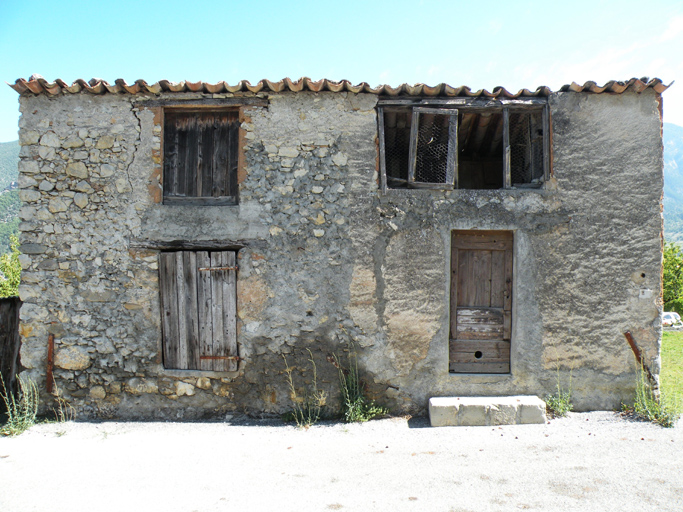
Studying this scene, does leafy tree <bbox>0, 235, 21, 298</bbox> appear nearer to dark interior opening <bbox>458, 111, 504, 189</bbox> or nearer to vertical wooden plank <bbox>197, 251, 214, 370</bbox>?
vertical wooden plank <bbox>197, 251, 214, 370</bbox>

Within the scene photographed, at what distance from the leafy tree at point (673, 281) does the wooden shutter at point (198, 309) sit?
20.7 m

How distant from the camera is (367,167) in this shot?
5.12 metres

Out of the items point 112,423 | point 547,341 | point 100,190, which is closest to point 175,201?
point 100,190

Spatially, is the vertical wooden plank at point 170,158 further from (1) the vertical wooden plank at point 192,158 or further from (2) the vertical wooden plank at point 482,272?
(2) the vertical wooden plank at point 482,272

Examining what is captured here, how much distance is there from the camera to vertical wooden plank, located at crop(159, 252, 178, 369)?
5.18m

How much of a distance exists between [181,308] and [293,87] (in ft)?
9.70

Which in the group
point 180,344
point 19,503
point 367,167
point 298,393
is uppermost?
point 367,167

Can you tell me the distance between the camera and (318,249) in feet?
16.7

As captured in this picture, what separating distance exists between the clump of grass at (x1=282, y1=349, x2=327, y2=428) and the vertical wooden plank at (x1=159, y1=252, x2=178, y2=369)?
1365 millimetres

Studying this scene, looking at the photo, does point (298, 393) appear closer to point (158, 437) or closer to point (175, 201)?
point (158, 437)

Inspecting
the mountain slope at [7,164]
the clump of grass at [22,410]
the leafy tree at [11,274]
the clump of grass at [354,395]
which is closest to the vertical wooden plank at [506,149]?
the clump of grass at [354,395]

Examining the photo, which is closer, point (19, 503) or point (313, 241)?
point (19, 503)

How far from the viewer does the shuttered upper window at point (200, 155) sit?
527 cm

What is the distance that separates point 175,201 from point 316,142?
1881 mm
